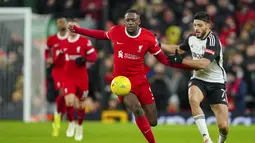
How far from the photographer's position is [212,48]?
37.2ft

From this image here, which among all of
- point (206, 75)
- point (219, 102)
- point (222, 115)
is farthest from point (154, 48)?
point (222, 115)

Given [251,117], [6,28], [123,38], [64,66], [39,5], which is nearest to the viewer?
[123,38]

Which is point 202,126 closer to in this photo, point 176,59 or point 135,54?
point 176,59

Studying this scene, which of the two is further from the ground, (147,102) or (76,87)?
(147,102)

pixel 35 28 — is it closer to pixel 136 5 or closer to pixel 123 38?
pixel 136 5

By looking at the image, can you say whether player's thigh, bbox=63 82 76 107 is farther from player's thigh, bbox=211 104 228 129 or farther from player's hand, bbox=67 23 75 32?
player's thigh, bbox=211 104 228 129

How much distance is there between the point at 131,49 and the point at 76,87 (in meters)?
3.71

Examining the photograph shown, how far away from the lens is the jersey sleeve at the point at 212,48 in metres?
11.3

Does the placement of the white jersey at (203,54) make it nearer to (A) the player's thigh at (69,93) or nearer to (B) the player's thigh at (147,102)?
(B) the player's thigh at (147,102)

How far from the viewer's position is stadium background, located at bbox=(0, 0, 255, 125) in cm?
1962

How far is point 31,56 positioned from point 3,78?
1.11 metres

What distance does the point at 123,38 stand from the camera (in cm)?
1136

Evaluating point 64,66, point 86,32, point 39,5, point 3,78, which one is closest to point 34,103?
point 3,78

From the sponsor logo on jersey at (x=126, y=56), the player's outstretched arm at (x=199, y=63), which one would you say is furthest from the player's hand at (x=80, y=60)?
the player's outstretched arm at (x=199, y=63)
